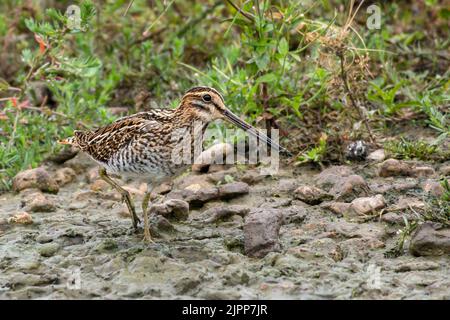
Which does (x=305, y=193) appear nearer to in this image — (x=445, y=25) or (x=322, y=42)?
(x=322, y=42)

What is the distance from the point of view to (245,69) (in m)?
8.53

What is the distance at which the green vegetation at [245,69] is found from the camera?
312 inches

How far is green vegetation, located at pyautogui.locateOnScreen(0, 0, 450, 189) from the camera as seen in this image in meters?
7.92

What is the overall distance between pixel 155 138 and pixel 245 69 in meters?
2.02

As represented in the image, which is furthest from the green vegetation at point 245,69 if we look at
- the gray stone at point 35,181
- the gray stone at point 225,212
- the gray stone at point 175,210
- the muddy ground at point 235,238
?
the gray stone at point 175,210

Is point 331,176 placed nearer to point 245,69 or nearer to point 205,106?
point 205,106

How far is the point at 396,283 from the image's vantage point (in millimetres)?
5727

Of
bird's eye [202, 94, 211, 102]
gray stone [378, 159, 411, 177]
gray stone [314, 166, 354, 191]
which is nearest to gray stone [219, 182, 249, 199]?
gray stone [314, 166, 354, 191]

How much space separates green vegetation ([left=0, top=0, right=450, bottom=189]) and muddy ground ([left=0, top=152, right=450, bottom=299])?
1.59ft

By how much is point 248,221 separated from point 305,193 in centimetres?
100

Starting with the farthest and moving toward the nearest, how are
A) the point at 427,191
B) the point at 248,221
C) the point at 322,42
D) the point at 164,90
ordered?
→ 1. the point at 164,90
2. the point at 322,42
3. the point at 427,191
4. the point at 248,221

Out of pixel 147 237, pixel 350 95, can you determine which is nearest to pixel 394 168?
pixel 350 95

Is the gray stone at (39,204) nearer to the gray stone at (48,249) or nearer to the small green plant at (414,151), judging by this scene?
the gray stone at (48,249)

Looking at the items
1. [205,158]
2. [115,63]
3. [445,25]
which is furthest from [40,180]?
[445,25]
